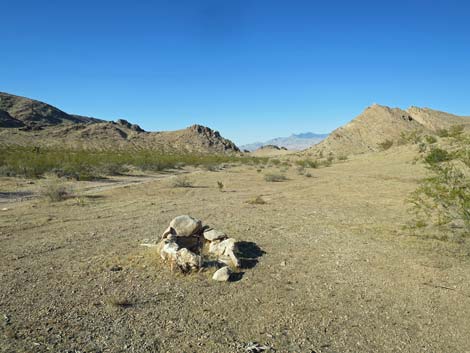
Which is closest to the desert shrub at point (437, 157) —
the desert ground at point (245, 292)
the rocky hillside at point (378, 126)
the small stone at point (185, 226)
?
the desert ground at point (245, 292)

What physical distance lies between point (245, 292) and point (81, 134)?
107m

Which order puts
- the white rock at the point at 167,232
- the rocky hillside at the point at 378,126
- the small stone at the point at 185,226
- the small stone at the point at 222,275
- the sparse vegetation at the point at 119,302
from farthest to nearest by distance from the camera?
the rocky hillside at the point at 378,126 → the small stone at the point at 185,226 → the white rock at the point at 167,232 → the small stone at the point at 222,275 → the sparse vegetation at the point at 119,302

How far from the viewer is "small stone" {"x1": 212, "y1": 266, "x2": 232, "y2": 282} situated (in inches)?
311

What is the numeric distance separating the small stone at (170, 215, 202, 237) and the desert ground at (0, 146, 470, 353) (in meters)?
0.93

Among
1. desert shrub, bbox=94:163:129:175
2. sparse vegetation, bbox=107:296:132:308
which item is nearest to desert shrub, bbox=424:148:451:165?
sparse vegetation, bbox=107:296:132:308

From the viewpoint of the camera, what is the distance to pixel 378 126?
8681cm

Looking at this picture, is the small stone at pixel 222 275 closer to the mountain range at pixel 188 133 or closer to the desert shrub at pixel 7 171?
the desert shrub at pixel 7 171

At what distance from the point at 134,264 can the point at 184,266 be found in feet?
4.32

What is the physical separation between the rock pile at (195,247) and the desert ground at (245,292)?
240mm

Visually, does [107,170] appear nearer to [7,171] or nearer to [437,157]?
[7,171]

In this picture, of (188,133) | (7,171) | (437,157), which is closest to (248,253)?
(437,157)

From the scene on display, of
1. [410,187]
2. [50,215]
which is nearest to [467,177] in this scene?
[410,187]

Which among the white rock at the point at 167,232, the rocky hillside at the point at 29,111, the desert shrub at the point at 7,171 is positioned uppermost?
the rocky hillside at the point at 29,111

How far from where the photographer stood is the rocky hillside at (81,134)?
3686 inches
